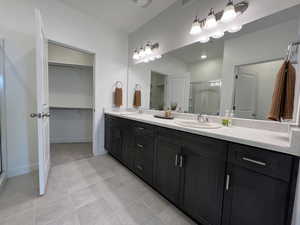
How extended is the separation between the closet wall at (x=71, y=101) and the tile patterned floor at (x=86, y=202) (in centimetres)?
182

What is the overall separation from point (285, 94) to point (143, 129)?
1.39 metres

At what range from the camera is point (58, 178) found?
1924mm

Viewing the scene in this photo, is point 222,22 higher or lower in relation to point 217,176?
higher

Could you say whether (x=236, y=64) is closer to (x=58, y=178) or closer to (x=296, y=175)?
(x=296, y=175)

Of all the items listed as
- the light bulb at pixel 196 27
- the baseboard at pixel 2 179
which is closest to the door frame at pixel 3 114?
the baseboard at pixel 2 179

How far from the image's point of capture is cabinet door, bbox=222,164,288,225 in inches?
30.7

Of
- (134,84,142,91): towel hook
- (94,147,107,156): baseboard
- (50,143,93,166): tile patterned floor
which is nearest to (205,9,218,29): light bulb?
(134,84,142,91): towel hook

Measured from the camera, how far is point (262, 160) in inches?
32.7

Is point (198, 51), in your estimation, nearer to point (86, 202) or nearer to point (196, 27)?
point (196, 27)

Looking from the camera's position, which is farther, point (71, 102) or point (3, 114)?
point (71, 102)

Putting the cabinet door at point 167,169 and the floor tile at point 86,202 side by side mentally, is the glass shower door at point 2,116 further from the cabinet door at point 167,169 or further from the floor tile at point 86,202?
the cabinet door at point 167,169

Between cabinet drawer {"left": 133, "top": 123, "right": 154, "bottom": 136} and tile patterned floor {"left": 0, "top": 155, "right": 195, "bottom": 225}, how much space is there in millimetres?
693

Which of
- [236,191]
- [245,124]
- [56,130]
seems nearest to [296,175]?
[236,191]

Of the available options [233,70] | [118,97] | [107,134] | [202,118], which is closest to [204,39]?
[233,70]
